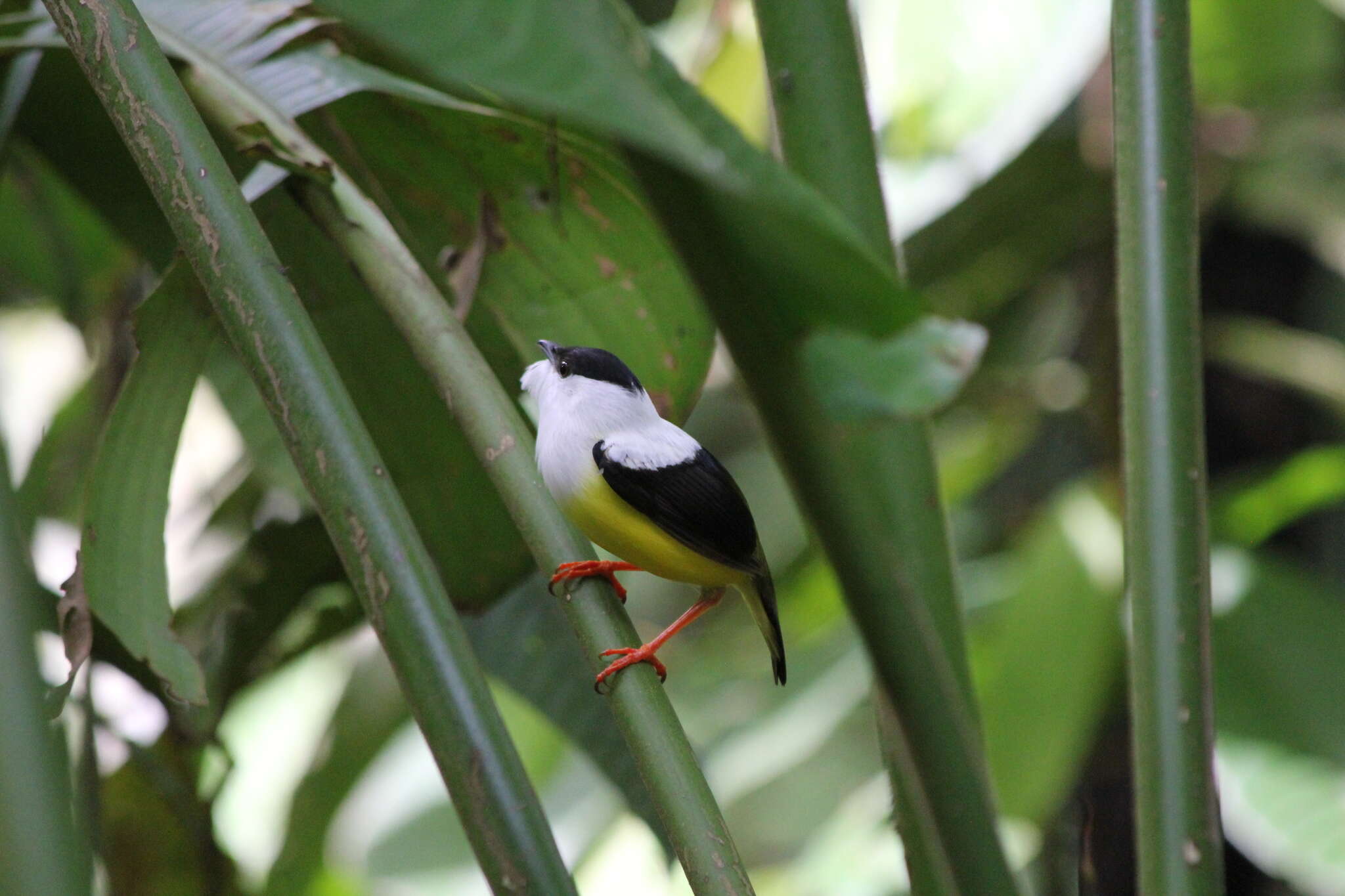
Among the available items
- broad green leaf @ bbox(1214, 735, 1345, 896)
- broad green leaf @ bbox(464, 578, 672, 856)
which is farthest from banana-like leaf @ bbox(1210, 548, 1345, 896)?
broad green leaf @ bbox(464, 578, 672, 856)

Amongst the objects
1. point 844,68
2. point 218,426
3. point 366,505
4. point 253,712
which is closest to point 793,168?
point 844,68

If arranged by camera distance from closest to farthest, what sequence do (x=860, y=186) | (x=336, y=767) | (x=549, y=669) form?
(x=860, y=186), (x=549, y=669), (x=336, y=767)

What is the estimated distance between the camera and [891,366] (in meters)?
0.32

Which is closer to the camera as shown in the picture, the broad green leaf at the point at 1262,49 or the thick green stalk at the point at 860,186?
the thick green stalk at the point at 860,186

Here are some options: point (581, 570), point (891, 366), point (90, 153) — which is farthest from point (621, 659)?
point (90, 153)

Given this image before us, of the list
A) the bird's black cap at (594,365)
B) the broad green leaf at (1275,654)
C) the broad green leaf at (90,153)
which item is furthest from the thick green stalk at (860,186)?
the broad green leaf at (1275,654)

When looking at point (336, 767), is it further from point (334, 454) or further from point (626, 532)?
point (334, 454)

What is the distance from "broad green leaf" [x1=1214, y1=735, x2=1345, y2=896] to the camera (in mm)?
1240

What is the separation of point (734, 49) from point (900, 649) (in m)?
1.36

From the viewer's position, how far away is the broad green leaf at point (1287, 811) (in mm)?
1240

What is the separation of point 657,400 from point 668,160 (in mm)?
557

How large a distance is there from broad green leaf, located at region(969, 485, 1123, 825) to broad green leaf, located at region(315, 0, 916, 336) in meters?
1.19

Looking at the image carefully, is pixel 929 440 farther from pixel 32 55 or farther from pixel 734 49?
pixel 734 49

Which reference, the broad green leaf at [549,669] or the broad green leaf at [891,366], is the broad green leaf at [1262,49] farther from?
the broad green leaf at [891,366]
